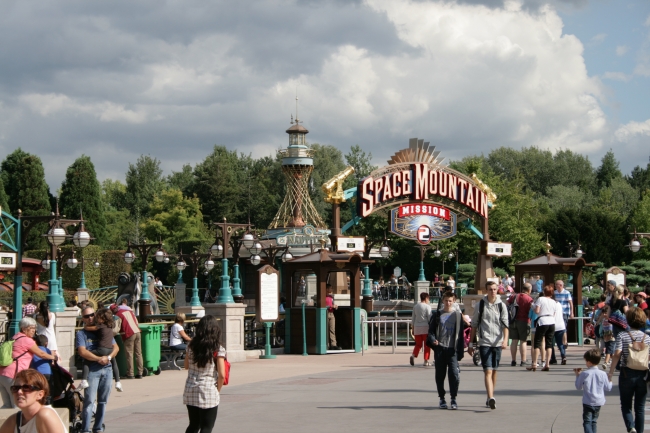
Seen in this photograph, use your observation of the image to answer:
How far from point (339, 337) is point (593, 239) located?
141 feet

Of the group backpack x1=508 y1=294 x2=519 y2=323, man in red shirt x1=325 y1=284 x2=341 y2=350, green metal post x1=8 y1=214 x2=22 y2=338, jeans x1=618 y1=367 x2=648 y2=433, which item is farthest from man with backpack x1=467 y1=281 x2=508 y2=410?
man in red shirt x1=325 y1=284 x2=341 y2=350

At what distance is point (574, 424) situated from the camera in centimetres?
1112

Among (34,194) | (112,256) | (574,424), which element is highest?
(34,194)

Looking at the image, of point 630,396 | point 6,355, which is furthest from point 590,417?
point 6,355

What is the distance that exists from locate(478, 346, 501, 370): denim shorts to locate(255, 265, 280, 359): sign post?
10169mm

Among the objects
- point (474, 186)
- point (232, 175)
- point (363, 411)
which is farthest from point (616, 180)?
point (363, 411)

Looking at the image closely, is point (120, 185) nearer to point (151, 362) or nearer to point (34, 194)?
point (34, 194)

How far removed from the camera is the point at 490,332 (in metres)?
12.6

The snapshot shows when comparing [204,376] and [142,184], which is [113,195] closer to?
[142,184]

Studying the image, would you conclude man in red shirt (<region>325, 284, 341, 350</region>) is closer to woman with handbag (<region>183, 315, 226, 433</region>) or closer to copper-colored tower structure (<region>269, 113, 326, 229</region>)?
woman with handbag (<region>183, 315, 226, 433</region>)

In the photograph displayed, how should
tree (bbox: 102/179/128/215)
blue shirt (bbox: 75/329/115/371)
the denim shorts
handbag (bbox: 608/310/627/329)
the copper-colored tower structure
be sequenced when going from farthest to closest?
tree (bbox: 102/179/128/215) < the copper-colored tower structure < handbag (bbox: 608/310/627/329) < the denim shorts < blue shirt (bbox: 75/329/115/371)

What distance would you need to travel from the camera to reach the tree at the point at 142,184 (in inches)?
3746

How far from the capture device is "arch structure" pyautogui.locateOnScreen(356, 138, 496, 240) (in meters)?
30.2

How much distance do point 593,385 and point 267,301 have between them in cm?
1317
